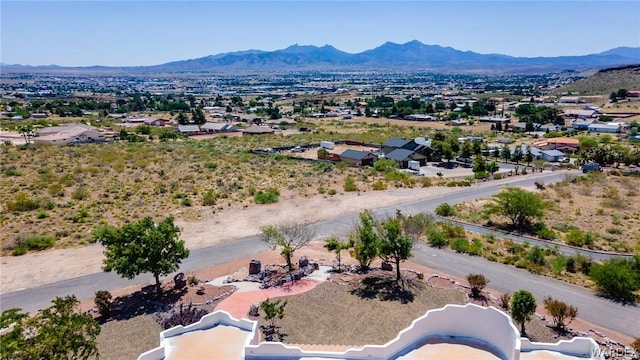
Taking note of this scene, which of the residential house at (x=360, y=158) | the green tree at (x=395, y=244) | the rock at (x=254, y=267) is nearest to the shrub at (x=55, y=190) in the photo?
the rock at (x=254, y=267)

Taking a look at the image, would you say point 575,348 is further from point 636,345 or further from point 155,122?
point 155,122

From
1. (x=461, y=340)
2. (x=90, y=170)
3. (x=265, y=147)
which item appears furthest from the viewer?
(x=265, y=147)

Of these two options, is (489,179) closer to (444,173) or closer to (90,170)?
(444,173)

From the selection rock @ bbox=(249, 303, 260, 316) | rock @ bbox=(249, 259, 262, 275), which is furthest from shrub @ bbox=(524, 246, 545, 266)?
rock @ bbox=(249, 303, 260, 316)

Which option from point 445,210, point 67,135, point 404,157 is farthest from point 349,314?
point 67,135

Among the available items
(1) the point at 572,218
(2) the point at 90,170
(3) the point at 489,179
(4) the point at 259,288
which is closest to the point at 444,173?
(3) the point at 489,179

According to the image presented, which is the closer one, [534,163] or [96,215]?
[96,215]

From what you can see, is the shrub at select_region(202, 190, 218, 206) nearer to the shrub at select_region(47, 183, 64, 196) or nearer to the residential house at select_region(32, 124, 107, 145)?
the shrub at select_region(47, 183, 64, 196)
